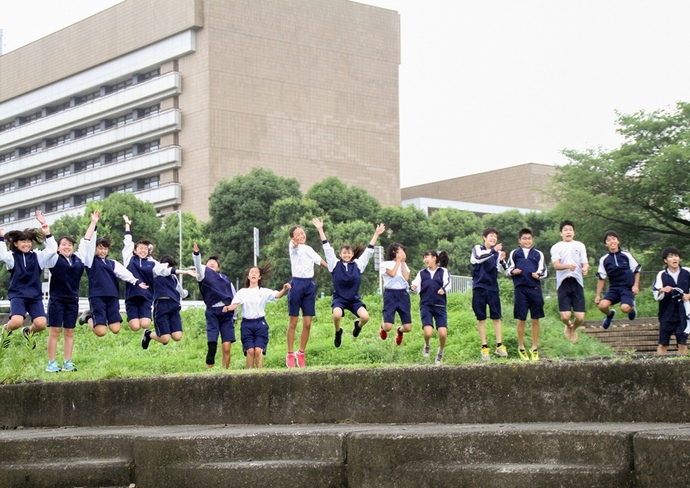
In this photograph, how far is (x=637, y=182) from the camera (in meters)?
32.0

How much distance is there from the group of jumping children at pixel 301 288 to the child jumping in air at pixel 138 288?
16mm

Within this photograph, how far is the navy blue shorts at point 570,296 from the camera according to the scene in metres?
13.8

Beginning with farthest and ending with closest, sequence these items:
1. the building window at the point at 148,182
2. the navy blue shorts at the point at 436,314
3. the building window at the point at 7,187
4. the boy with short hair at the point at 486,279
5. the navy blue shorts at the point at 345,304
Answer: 1. the building window at the point at 7,187
2. the building window at the point at 148,182
3. the navy blue shorts at the point at 345,304
4. the navy blue shorts at the point at 436,314
5. the boy with short hair at the point at 486,279

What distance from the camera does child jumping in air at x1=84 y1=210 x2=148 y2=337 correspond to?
45.8 ft

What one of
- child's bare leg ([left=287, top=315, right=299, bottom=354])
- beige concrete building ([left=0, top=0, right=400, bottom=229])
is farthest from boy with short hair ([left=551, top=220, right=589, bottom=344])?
beige concrete building ([left=0, top=0, right=400, bottom=229])

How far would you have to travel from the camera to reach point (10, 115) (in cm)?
9488

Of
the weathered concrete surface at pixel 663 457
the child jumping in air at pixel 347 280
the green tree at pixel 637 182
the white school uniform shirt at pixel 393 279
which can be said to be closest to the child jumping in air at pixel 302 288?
the child jumping in air at pixel 347 280

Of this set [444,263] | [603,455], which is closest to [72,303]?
[444,263]

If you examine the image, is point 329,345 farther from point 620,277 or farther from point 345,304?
point 620,277

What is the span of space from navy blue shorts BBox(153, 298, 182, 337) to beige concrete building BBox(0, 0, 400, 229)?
60250 mm

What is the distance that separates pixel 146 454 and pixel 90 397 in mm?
1963

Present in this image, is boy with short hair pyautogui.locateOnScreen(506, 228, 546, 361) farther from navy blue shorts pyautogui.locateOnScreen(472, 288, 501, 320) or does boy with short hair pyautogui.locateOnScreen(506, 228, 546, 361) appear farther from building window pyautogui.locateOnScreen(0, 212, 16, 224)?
building window pyautogui.locateOnScreen(0, 212, 16, 224)

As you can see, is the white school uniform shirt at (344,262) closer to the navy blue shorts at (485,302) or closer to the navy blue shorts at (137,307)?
the navy blue shorts at (485,302)

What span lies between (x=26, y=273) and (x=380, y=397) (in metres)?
6.60
